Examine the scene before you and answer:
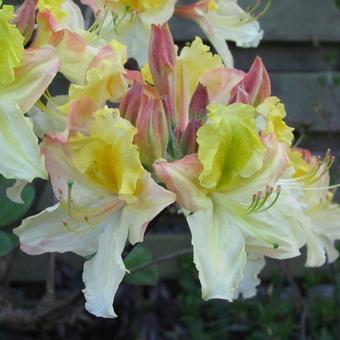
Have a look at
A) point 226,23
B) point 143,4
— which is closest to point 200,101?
point 143,4

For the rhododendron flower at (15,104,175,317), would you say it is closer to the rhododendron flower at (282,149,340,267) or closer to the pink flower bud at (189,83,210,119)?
the pink flower bud at (189,83,210,119)

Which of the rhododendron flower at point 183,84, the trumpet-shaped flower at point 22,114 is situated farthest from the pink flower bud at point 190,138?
the trumpet-shaped flower at point 22,114

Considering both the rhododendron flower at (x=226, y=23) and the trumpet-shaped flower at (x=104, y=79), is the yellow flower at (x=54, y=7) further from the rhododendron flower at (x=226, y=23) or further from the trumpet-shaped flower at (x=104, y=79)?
the rhododendron flower at (x=226, y=23)

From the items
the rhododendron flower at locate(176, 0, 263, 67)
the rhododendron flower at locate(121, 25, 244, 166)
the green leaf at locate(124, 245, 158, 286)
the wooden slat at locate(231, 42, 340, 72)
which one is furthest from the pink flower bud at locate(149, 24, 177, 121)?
the wooden slat at locate(231, 42, 340, 72)

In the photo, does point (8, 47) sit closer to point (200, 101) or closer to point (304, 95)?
point (200, 101)

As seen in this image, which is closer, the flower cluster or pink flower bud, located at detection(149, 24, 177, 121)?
the flower cluster
